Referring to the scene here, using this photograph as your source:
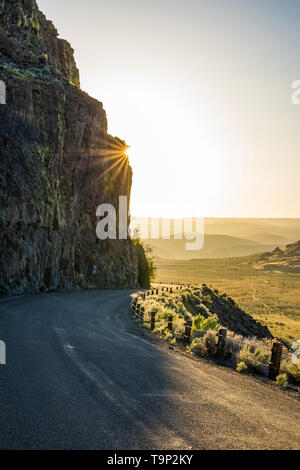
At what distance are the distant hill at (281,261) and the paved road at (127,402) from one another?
425 ft

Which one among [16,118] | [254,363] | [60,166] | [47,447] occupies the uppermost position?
[16,118]

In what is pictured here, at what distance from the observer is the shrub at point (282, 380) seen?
992 cm

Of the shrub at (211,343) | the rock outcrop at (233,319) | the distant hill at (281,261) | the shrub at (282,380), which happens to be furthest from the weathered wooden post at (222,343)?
the distant hill at (281,261)

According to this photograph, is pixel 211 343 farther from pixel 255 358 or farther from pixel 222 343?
pixel 255 358

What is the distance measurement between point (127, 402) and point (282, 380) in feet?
16.8

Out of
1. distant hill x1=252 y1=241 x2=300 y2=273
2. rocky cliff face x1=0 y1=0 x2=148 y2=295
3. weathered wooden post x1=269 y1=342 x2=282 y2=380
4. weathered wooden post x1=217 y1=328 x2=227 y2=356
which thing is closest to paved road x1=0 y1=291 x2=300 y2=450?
weathered wooden post x1=269 y1=342 x2=282 y2=380

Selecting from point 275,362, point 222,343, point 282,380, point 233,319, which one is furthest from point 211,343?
point 233,319

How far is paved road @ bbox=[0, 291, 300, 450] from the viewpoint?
558 cm

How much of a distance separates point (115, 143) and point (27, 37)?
731 inches

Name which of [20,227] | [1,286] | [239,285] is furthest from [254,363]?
[239,285]

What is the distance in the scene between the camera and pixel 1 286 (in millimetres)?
27703

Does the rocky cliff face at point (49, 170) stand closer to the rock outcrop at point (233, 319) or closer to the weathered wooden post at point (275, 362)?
the rock outcrop at point (233, 319)

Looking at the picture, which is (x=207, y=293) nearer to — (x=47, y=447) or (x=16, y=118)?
(x=16, y=118)

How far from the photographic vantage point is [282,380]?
10.1m
